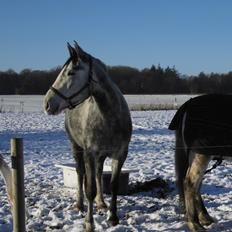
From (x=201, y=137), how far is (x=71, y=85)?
65.4 inches

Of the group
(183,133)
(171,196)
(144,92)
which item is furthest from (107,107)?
(144,92)

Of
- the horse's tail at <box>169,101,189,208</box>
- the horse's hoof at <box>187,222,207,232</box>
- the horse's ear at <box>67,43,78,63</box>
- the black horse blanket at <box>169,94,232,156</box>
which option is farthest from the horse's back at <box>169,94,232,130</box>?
the horse's ear at <box>67,43,78,63</box>

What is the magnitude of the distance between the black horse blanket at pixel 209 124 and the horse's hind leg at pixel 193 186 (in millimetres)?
137

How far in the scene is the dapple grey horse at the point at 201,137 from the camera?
16.8ft

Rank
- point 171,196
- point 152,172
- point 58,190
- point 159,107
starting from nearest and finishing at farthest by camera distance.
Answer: point 171,196, point 58,190, point 152,172, point 159,107

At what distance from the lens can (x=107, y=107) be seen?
5.66 meters

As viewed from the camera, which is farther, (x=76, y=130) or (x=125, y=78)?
(x=125, y=78)

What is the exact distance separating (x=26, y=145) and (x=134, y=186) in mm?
7089

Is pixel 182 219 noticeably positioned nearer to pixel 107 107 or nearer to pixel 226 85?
pixel 107 107

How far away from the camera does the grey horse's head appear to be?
5.26 meters

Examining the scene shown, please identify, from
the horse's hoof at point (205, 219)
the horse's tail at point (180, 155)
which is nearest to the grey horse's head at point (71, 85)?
the horse's tail at point (180, 155)

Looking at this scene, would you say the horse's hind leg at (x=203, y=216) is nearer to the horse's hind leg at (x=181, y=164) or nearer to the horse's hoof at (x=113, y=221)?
the horse's hind leg at (x=181, y=164)

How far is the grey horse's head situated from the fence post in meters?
1.33

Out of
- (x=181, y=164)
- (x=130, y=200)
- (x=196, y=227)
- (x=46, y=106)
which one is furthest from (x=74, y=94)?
(x=130, y=200)
